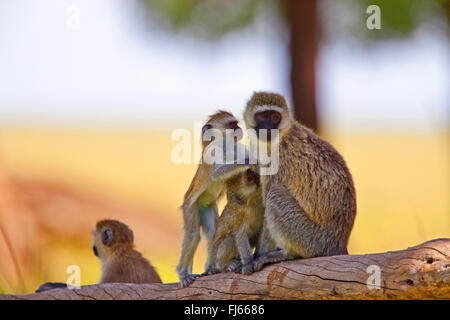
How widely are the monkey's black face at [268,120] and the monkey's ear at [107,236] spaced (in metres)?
2.18

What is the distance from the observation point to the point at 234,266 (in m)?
4.89

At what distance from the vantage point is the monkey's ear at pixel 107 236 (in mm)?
6277

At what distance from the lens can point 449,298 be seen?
13.4ft

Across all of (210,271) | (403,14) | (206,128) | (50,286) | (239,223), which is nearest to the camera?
(239,223)

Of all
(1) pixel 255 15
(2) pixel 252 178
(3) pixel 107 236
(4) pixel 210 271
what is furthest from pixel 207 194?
(1) pixel 255 15

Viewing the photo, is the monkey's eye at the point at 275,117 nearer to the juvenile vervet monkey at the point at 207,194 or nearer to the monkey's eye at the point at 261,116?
the monkey's eye at the point at 261,116

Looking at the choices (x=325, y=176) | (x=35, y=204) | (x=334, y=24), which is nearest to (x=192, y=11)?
(x=334, y=24)

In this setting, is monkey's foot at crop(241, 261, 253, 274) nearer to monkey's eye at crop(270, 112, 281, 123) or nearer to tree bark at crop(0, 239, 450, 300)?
tree bark at crop(0, 239, 450, 300)

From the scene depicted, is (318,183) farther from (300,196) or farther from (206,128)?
(206,128)

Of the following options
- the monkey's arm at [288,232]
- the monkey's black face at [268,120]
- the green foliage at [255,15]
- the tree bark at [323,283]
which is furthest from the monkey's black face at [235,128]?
the green foliage at [255,15]

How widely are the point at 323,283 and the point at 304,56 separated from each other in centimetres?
759

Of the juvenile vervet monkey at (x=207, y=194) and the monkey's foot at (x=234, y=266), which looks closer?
the monkey's foot at (x=234, y=266)

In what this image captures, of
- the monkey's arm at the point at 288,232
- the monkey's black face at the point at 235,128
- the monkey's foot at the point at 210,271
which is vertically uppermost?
the monkey's black face at the point at 235,128
